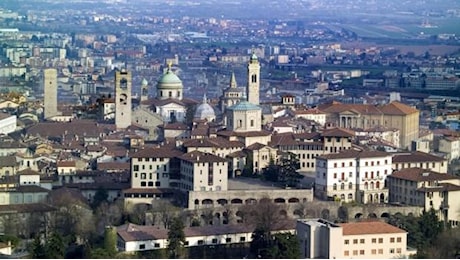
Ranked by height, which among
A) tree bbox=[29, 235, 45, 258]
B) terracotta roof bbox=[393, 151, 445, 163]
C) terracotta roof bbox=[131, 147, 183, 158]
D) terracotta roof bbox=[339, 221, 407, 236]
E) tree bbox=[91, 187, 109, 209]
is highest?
terracotta roof bbox=[131, 147, 183, 158]

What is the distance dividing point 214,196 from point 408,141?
19.9ft

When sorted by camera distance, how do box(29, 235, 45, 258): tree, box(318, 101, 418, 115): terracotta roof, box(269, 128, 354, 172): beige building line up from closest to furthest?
box(29, 235, 45, 258): tree
box(269, 128, 354, 172): beige building
box(318, 101, 418, 115): terracotta roof

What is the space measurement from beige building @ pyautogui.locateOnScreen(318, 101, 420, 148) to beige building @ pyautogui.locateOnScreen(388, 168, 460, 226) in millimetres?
5376

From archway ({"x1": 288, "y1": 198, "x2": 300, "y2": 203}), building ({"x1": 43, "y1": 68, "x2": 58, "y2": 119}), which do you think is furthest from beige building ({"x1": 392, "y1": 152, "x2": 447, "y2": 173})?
building ({"x1": 43, "y1": 68, "x2": 58, "y2": 119})

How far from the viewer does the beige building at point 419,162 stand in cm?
1480

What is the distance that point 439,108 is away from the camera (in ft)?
82.5

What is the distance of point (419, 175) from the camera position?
45.9 ft

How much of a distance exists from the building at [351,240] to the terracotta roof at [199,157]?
6.36 ft

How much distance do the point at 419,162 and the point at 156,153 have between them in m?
2.61

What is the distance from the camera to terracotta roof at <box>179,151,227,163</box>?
13.9 metres

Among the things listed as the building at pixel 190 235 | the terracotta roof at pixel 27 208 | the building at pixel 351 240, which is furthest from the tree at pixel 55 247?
the building at pixel 351 240

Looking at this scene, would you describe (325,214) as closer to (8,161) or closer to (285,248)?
(285,248)

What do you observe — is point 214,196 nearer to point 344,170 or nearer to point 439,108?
point 344,170

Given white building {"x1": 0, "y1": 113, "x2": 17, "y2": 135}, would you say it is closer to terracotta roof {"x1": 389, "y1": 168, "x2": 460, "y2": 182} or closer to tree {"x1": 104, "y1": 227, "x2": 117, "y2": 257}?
terracotta roof {"x1": 389, "y1": 168, "x2": 460, "y2": 182}
